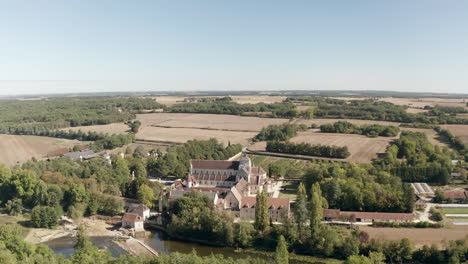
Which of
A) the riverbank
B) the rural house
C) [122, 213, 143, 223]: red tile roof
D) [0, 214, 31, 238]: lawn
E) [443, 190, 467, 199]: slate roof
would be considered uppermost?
[443, 190, 467, 199]: slate roof

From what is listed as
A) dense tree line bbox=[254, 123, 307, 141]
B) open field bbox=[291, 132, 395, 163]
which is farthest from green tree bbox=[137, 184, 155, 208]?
dense tree line bbox=[254, 123, 307, 141]

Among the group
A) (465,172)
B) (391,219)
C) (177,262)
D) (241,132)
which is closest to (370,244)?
(391,219)

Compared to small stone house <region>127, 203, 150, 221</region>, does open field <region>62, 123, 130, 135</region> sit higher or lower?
higher

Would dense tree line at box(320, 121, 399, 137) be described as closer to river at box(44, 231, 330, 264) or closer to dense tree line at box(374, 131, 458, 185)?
dense tree line at box(374, 131, 458, 185)

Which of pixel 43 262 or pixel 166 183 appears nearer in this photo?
pixel 43 262

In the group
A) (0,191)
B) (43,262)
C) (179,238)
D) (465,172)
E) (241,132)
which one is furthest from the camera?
(241,132)

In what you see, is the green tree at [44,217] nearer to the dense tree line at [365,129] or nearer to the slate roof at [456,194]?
the slate roof at [456,194]

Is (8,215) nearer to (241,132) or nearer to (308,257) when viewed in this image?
(308,257)
